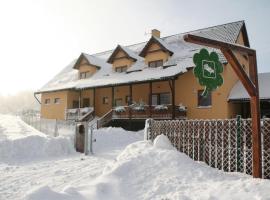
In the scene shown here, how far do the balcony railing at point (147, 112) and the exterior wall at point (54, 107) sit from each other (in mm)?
7995

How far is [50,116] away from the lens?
3117 centimetres

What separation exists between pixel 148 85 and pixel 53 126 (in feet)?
29.3

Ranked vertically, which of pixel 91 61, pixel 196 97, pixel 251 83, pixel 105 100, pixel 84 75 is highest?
pixel 91 61

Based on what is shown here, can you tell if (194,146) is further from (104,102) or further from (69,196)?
(104,102)

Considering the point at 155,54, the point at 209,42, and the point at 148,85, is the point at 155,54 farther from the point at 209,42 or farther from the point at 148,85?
the point at 209,42

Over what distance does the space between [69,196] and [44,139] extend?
808 centimetres

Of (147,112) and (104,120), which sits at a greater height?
(147,112)

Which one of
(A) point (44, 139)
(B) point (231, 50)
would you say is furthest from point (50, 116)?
(B) point (231, 50)

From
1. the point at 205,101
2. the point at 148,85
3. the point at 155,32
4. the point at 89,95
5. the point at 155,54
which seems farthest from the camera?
the point at 155,32

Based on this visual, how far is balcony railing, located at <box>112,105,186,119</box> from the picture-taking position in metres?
21.0

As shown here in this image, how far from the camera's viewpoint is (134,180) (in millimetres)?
7336

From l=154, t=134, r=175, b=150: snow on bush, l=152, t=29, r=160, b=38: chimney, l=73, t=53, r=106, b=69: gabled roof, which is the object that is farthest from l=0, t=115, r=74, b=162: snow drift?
l=152, t=29, r=160, b=38: chimney

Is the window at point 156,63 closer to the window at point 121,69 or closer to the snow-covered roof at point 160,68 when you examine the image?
the snow-covered roof at point 160,68

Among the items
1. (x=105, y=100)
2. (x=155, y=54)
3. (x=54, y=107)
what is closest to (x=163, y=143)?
(x=155, y=54)
